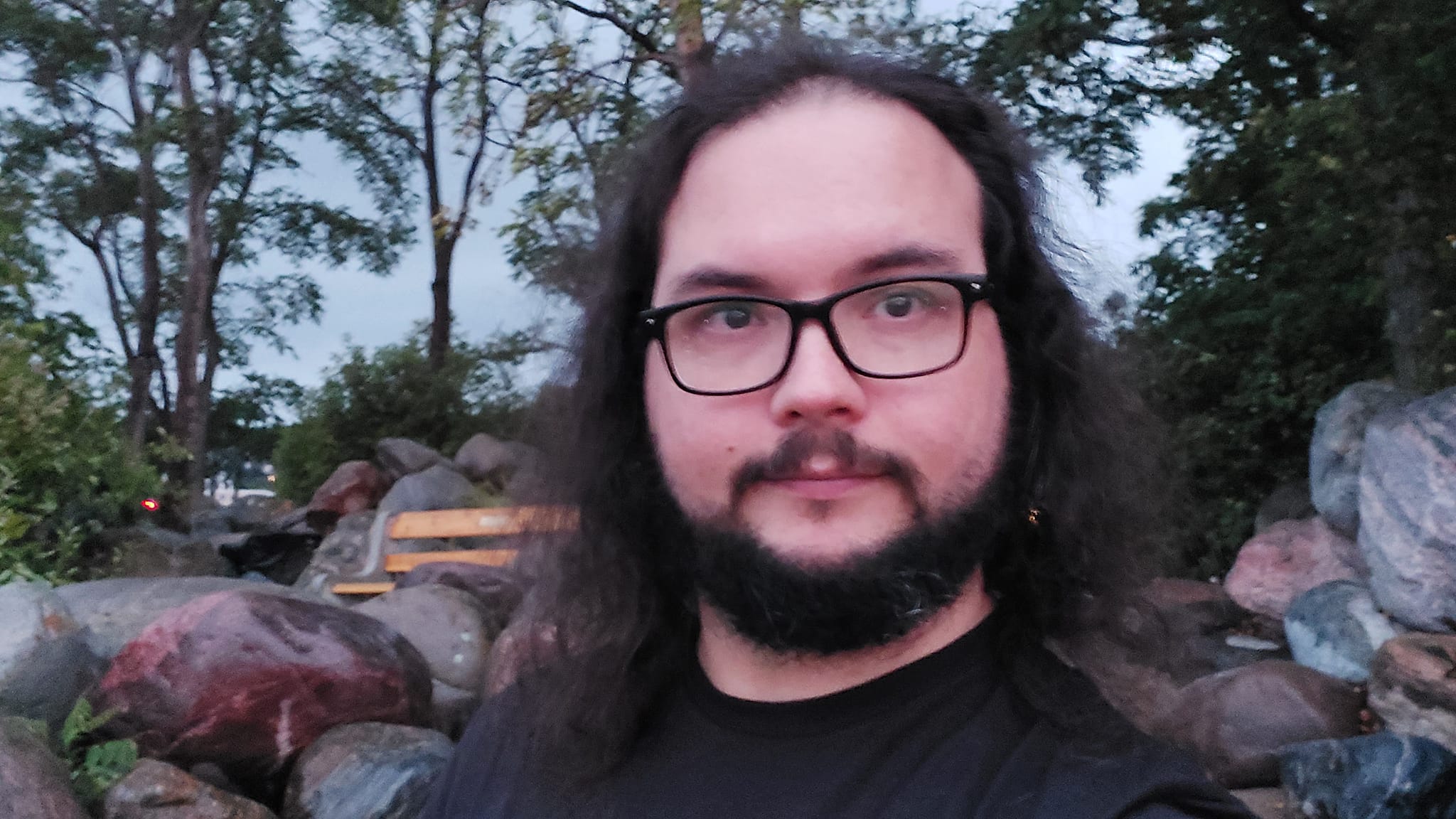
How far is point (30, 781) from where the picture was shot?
9.98ft

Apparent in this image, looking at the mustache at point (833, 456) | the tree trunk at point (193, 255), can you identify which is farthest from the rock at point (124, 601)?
the tree trunk at point (193, 255)

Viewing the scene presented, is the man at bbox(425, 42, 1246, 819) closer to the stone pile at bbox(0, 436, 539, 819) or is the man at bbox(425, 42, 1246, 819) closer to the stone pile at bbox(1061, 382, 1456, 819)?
the stone pile at bbox(1061, 382, 1456, 819)

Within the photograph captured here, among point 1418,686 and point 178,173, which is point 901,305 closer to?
point 1418,686

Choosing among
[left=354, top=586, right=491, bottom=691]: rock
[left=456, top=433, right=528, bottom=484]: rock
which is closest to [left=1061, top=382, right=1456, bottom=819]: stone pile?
[left=354, top=586, right=491, bottom=691]: rock

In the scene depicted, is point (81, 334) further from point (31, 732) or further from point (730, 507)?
point (730, 507)

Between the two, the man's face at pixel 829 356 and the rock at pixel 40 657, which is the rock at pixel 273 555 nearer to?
the rock at pixel 40 657

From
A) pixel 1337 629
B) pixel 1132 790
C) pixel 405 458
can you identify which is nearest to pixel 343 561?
pixel 405 458

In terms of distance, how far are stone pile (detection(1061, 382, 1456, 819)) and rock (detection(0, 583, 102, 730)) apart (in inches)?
142

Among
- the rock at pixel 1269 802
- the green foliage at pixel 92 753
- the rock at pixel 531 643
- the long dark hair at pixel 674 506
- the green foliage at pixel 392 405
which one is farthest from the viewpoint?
the green foliage at pixel 392 405

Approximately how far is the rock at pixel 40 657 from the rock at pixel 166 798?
479mm

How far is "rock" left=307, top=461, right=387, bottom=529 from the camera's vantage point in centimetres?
1138

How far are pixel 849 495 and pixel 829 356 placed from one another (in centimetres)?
15

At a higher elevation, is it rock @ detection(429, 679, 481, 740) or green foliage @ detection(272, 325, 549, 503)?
green foliage @ detection(272, 325, 549, 503)

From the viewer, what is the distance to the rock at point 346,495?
37.3ft
